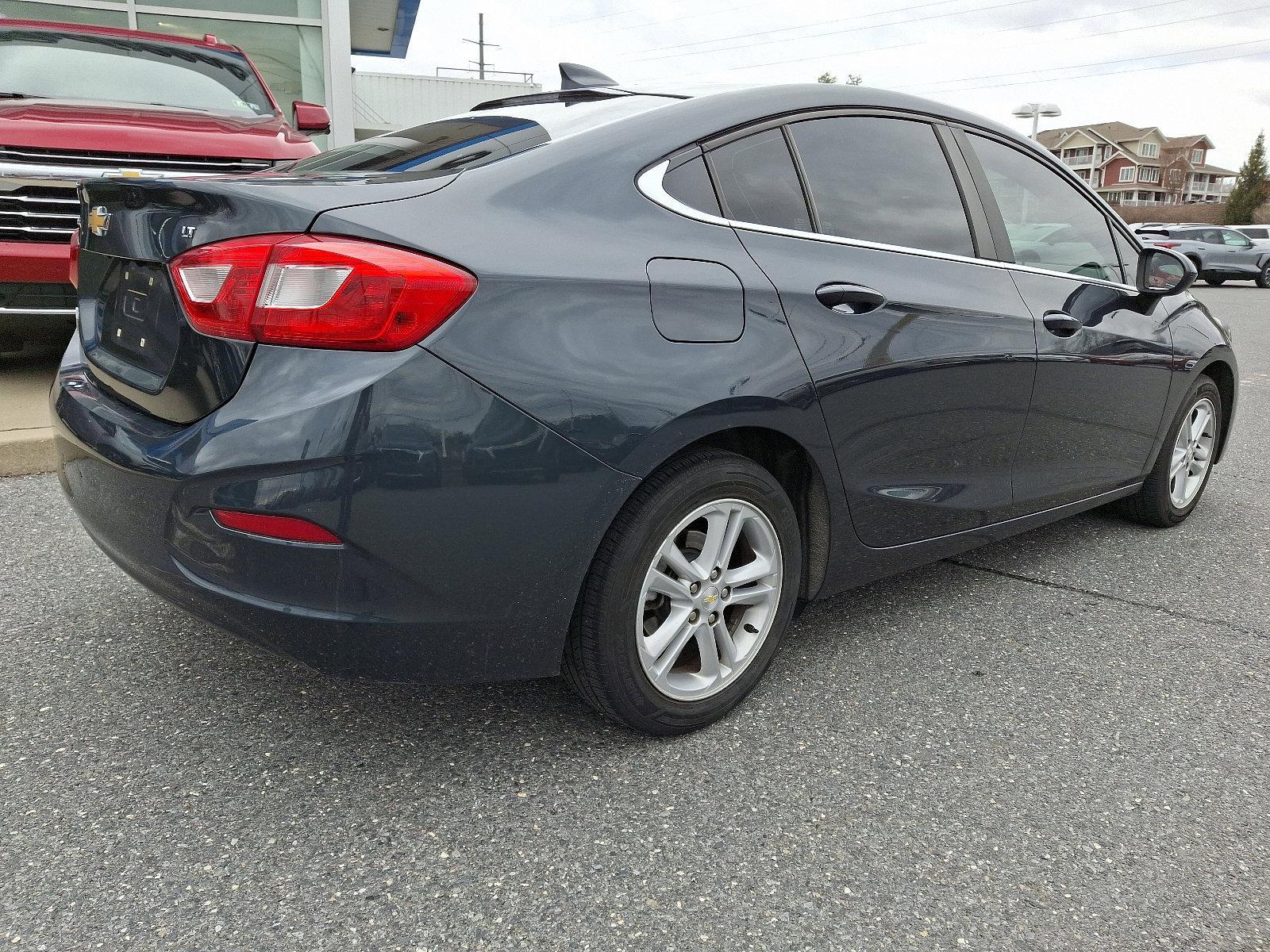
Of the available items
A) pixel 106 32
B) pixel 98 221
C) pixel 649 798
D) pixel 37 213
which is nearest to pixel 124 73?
pixel 106 32

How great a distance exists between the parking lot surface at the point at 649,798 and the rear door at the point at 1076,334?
0.56m

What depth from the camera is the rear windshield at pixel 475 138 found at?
226 cm

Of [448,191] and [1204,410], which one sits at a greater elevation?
[448,191]

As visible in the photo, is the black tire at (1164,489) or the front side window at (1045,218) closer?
the front side window at (1045,218)

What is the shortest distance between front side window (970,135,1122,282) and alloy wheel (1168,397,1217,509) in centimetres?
90

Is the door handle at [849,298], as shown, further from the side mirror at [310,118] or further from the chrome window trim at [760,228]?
the side mirror at [310,118]

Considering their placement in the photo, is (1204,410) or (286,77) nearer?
(1204,410)

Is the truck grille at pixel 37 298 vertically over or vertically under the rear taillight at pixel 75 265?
under

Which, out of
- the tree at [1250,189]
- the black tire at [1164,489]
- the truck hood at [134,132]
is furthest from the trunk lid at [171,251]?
the tree at [1250,189]

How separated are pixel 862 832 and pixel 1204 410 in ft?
10.0

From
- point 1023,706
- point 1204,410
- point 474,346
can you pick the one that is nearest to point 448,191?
point 474,346

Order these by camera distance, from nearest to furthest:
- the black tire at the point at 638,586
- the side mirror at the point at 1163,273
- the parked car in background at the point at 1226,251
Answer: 1. the black tire at the point at 638,586
2. the side mirror at the point at 1163,273
3. the parked car in background at the point at 1226,251

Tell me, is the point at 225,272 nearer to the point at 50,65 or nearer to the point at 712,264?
the point at 712,264

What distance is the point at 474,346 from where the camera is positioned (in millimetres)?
1900
